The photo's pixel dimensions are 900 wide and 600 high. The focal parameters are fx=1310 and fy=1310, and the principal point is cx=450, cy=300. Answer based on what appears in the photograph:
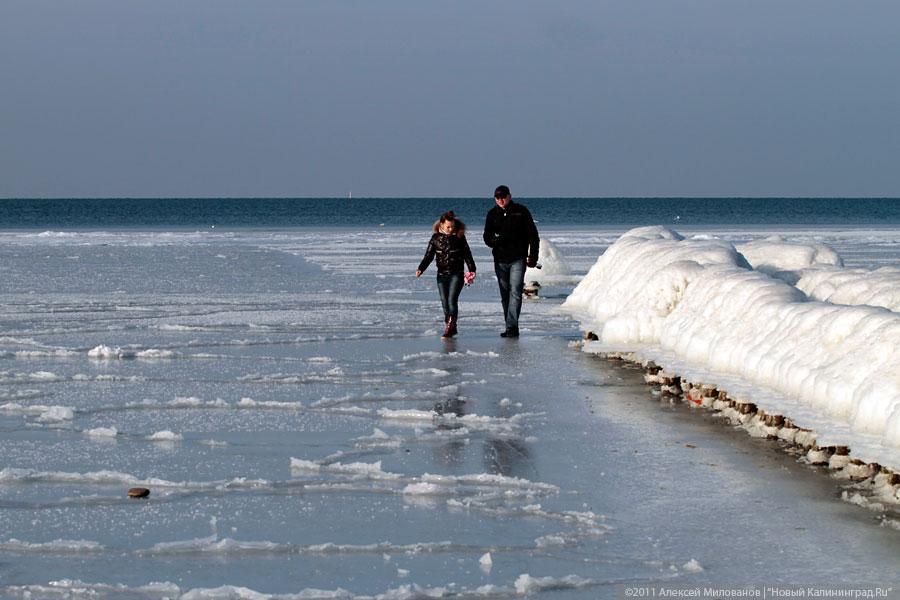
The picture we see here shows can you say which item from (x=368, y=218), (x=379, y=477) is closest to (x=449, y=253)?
(x=379, y=477)

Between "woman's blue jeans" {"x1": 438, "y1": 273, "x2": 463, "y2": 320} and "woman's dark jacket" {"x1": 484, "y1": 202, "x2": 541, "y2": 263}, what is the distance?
0.57 metres

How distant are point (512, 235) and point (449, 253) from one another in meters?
0.88

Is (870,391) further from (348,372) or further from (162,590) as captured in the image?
(348,372)

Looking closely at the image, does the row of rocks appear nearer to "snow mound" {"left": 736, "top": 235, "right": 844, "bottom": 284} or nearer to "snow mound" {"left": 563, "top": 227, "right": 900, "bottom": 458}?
"snow mound" {"left": 563, "top": 227, "right": 900, "bottom": 458}

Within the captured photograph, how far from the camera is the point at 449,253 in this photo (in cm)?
1619

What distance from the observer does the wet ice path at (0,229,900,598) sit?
20.0 ft

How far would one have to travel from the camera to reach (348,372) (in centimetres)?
1259

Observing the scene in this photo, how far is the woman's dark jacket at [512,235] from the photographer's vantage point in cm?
1578

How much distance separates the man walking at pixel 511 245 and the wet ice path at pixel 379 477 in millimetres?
464

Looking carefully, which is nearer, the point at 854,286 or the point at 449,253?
the point at 854,286

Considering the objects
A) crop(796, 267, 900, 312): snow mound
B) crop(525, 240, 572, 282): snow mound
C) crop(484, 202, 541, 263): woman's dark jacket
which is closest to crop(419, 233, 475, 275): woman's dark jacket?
crop(484, 202, 541, 263): woman's dark jacket

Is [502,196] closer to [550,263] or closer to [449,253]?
[449,253]

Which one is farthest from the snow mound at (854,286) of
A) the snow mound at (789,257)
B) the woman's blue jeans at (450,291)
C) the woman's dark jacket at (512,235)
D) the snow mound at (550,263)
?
the snow mound at (550,263)

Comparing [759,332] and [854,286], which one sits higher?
[854,286]
